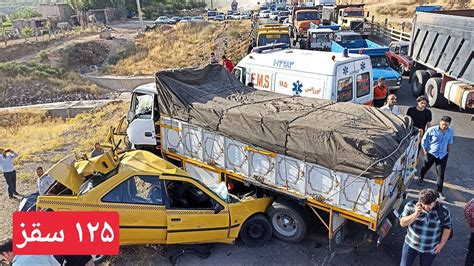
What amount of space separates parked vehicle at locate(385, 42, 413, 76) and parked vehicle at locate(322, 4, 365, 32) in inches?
396

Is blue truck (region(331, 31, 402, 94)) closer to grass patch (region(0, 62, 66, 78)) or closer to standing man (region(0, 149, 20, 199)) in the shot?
standing man (region(0, 149, 20, 199))

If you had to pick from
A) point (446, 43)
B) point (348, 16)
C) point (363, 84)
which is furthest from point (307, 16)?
point (363, 84)

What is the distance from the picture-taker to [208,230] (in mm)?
5750

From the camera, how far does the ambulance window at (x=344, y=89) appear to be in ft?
29.4

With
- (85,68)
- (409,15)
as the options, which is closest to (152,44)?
(85,68)

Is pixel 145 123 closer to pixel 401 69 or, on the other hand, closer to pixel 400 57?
pixel 401 69

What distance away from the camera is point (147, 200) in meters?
5.51

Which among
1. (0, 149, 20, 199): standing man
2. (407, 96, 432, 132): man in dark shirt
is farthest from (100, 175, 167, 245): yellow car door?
(407, 96, 432, 132): man in dark shirt

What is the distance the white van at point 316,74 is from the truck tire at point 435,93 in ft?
14.3

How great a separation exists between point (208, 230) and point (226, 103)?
256 cm

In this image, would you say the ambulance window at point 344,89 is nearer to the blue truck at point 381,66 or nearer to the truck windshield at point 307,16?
the blue truck at point 381,66

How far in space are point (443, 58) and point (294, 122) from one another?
29.2 feet

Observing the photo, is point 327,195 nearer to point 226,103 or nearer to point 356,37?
point 226,103

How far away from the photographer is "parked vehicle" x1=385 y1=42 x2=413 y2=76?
55.7 ft
